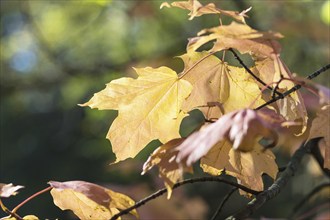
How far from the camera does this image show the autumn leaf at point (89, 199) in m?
0.71

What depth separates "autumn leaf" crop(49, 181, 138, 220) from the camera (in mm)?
707

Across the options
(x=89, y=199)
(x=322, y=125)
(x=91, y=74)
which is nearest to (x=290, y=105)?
(x=322, y=125)

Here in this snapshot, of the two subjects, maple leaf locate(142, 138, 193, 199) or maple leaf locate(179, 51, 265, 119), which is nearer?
maple leaf locate(142, 138, 193, 199)

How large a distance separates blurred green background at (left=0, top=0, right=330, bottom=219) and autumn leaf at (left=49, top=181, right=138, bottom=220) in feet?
3.08

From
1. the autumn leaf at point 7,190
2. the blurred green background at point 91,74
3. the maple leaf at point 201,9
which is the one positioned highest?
the maple leaf at point 201,9

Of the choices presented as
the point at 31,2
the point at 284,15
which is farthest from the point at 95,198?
the point at 31,2

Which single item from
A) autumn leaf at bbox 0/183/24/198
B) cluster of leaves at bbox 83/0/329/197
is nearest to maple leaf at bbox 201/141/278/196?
cluster of leaves at bbox 83/0/329/197

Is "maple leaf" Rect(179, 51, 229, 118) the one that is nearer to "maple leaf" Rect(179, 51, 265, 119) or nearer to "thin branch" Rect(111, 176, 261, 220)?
"maple leaf" Rect(179, 51, 265, 119)

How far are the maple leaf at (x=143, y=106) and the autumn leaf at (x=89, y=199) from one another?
0.24ft

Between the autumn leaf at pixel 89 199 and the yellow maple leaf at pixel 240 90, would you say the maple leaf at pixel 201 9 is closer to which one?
the yellow maple leaf at pixel 240 90

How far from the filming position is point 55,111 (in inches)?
143

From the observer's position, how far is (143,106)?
2.68ft

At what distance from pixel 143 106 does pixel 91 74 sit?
1.90 metres

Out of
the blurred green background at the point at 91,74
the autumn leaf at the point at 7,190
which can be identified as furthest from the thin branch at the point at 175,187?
the blurred green background at the point at 91,74
